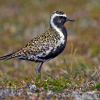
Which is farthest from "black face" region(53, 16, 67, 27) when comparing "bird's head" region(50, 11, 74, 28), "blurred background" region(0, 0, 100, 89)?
"blurred background" region(0, 0, 100, 89)

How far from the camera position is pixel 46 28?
25172 millimetres

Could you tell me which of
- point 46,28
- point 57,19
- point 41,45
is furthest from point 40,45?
point 46,28

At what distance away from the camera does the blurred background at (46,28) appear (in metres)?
17.6

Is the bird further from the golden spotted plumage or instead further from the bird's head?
the bird's head

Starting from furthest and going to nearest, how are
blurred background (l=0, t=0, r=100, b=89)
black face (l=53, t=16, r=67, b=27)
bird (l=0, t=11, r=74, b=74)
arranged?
blurred background (l=0, t=0, r=100, b=89), black face (l=53, t=16, r=67, b=27), bird (l=0, t=11, r=74, b=74)

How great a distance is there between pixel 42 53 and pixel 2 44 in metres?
10.9

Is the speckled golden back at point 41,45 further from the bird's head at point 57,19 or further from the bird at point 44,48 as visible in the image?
the bird's head at point 57,19

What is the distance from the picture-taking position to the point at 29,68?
57.9 feet

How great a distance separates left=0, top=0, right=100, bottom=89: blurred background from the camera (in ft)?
57.8

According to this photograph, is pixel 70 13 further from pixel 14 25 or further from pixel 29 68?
pixel 29 68

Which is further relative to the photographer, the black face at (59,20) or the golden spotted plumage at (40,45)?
the black face at (59,20)

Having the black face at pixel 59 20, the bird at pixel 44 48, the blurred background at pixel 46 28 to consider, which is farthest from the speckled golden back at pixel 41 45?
the blurred background at pixel 46 28

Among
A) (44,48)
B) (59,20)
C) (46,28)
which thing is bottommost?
(44,48)

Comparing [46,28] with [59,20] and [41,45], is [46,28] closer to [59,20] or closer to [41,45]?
[59,20]
